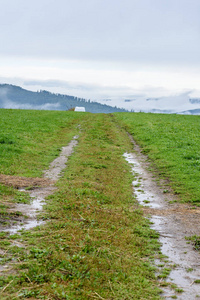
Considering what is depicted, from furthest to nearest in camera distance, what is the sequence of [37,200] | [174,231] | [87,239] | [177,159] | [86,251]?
1. [177,159]
2. [37,200]
3. [174,231]
4. [87,239]
5. [86,251]

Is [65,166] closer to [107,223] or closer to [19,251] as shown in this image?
[107,223]

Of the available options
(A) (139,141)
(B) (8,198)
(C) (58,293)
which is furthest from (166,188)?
(A) (139,141)

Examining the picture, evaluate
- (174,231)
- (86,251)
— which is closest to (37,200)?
(86,251)

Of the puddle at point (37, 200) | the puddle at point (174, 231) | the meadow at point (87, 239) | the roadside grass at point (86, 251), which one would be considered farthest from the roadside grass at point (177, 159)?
the puddle at point (37, 200)

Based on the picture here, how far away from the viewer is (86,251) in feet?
23.8

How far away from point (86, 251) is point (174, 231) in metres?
3.55

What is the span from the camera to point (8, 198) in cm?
1134

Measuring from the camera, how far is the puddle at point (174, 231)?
6488mm

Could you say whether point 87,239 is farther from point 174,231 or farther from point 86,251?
point 174,231

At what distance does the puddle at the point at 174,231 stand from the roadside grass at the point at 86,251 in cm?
42

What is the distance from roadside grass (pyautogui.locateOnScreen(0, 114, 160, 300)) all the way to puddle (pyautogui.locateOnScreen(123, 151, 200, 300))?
1.37 feet

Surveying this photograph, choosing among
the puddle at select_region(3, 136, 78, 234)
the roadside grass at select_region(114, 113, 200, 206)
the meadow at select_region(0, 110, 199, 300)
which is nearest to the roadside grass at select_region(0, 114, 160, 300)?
the meadow at select_region(0, 110, 199, 300)

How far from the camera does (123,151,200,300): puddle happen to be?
21.3ft

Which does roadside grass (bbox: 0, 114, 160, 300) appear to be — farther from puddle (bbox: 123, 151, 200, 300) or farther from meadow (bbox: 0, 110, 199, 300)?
puddle (bbox: 123, 151, 200, 300)
